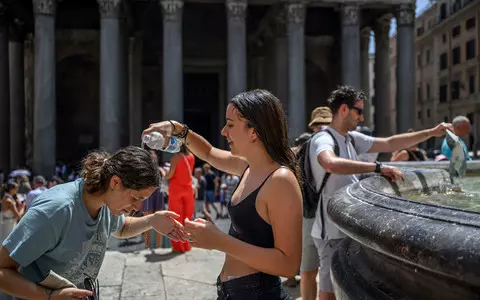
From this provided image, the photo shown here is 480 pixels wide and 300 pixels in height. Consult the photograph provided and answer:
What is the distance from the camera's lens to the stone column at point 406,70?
74.4ft

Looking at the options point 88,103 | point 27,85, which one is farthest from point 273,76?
point 27,85

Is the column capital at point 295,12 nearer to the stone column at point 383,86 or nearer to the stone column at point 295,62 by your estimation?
the stone column at point 295,62

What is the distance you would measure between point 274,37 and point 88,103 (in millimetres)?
10326

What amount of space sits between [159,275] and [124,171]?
14.4ft

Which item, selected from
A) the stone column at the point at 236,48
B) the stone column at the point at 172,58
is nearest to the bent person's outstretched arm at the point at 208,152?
the stone column at the point at 172,58

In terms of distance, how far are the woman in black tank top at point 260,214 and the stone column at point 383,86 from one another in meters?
23.8

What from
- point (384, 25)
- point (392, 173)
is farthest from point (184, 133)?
point (384, 25)

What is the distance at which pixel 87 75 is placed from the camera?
27750 millimetres

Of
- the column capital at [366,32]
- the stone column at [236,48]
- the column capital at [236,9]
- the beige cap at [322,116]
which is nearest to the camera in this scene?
the beige cap at [322,116]

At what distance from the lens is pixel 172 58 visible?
68.7ft

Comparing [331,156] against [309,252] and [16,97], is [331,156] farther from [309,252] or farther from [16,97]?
[16,97]

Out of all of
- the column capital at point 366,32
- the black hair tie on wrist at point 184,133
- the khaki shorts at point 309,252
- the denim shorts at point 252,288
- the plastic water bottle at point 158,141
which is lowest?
the khaki shorts at point 309,252

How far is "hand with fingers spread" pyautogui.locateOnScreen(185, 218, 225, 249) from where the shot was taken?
209cm

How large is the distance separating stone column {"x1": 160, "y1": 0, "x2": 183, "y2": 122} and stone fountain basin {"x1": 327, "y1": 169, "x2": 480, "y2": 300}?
1841 centimetres
